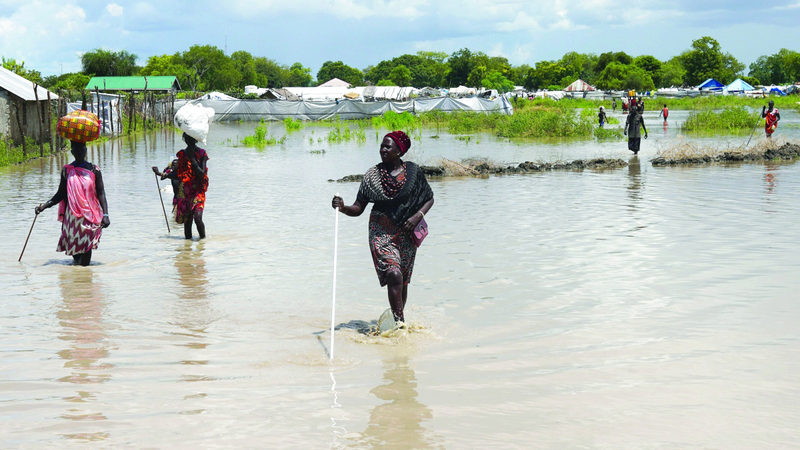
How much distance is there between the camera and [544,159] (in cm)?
2380

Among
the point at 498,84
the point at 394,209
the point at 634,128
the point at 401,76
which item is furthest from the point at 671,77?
the point at 394,209

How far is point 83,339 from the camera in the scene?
616 centimetres

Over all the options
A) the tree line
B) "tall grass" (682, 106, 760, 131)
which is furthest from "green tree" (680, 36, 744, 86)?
"tall grass" (682, 106, 760, 131)

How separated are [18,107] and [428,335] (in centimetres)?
2190

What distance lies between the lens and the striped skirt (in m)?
8.53

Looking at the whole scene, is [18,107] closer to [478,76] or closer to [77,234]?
[77,234]

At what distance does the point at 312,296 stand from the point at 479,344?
2.24 m

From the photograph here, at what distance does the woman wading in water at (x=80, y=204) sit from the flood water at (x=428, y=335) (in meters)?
0.39

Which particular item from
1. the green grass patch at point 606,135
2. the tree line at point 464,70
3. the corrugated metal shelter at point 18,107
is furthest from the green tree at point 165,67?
the green grass patch at point 606,135

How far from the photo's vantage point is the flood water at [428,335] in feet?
14.6

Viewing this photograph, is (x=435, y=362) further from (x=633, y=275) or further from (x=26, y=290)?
(x=26, y=290)

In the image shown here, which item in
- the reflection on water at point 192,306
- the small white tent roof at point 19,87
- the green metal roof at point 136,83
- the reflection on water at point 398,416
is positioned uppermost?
the green metal roof at point 136,83

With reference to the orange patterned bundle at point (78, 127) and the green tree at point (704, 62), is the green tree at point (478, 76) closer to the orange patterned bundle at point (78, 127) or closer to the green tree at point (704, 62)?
the green tree at point (704, 62)

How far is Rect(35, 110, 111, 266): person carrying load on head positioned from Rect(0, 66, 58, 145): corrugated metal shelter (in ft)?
54.5
